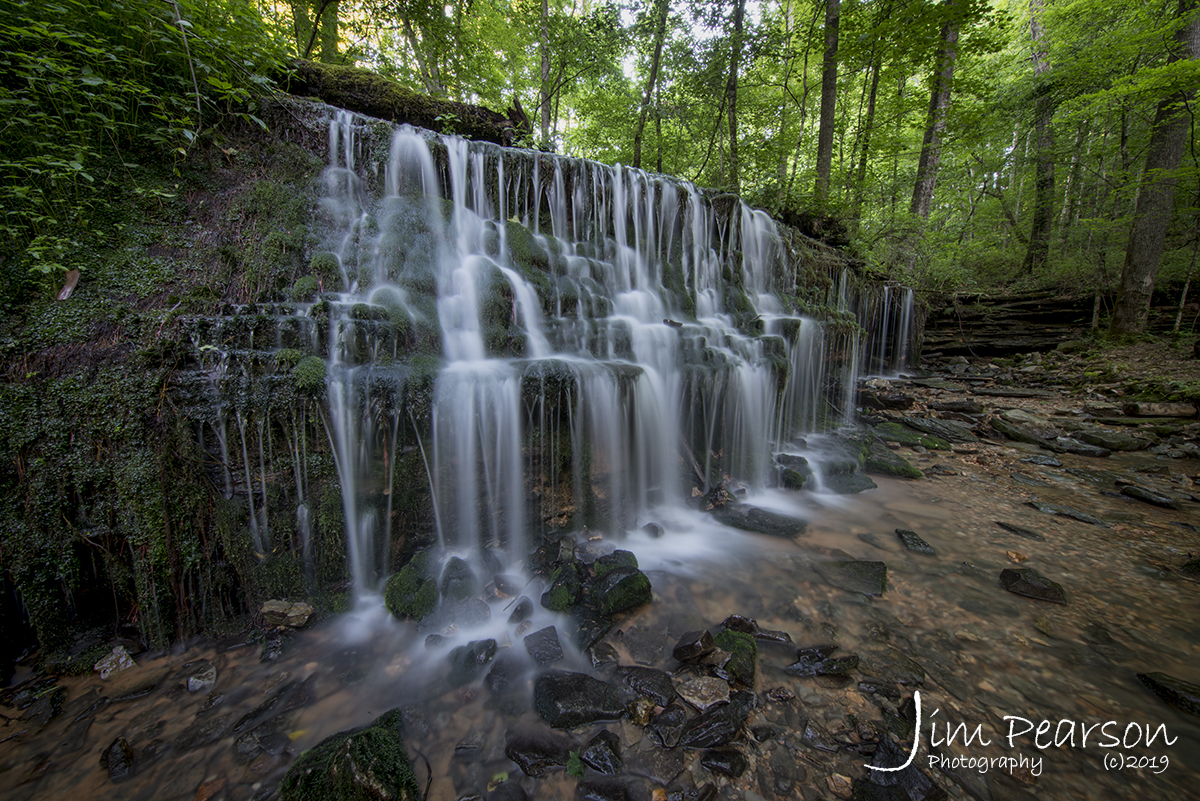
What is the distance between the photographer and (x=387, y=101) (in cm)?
647

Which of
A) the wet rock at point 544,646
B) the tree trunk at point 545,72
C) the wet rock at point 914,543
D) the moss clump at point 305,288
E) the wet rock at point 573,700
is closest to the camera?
the wet rock at point 573,700

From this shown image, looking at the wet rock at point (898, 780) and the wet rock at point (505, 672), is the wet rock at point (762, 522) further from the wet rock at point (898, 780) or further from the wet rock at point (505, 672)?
the wet rock at point (505, 672)

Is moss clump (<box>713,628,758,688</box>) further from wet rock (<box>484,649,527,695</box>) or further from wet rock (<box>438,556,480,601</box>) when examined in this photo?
wet rock (<box>438,556,480,601</box>)

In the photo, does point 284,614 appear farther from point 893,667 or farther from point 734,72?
point 734,72

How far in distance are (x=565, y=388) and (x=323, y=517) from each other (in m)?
2.34

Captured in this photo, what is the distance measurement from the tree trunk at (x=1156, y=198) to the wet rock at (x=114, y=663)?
16.7 meters

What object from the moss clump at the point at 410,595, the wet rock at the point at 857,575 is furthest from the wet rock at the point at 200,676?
the wet rock at the point at 857,575

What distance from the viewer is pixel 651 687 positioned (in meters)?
2.57

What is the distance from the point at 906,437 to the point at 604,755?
7537 millimetres

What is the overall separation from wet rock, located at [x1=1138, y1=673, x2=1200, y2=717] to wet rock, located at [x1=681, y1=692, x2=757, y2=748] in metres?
2.28

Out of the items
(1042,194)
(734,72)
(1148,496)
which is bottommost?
(1148,496)

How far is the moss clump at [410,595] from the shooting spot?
3.23 m

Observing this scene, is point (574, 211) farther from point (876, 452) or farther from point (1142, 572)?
point (1142, 572)

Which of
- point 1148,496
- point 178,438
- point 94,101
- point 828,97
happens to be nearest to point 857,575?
point 1148,496
